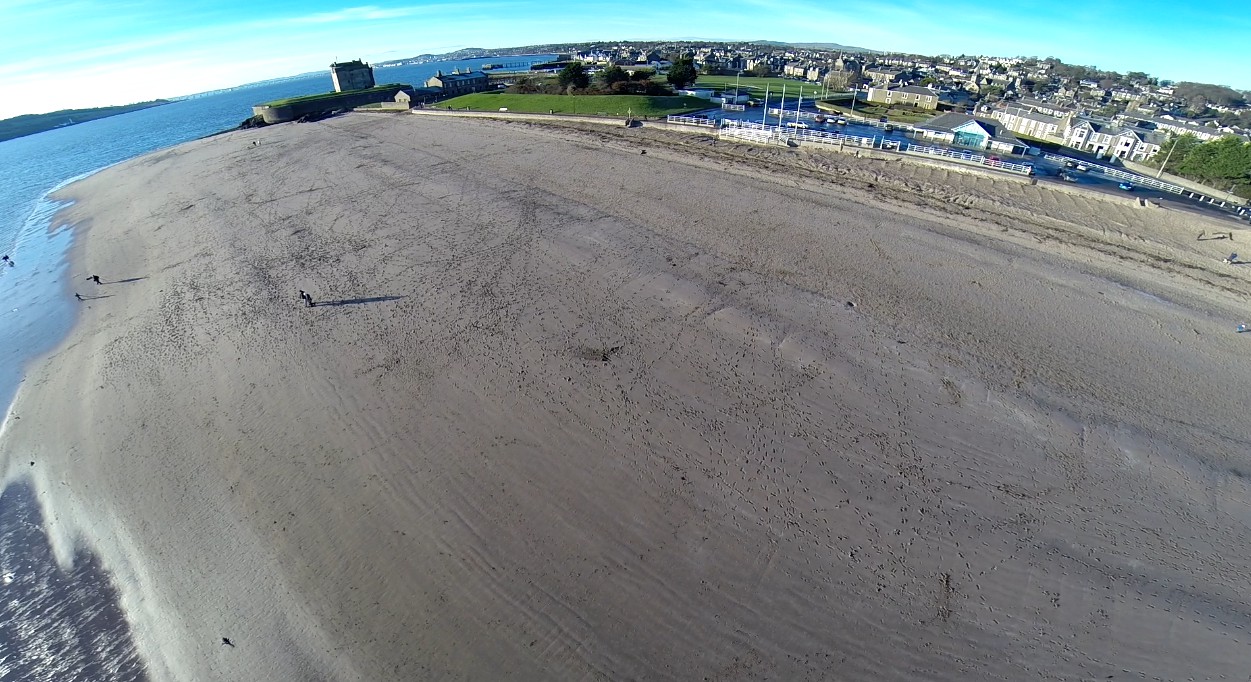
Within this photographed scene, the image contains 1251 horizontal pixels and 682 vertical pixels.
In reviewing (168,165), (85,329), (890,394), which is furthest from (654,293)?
(168,165)

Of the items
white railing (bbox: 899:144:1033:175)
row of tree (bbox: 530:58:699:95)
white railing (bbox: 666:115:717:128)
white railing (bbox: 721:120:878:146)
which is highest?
row of tree (bbox: 530:58:699:95)

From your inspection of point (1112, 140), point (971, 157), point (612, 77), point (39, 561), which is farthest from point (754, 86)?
point (39, 561)

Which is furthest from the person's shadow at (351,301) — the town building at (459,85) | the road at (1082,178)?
the town building at (459,85)

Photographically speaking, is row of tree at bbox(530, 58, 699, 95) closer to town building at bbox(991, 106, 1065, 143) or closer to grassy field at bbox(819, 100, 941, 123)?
grassy field at bbox(819, 100, 941, 123)

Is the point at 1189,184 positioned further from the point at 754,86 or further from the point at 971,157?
the point at 754,86

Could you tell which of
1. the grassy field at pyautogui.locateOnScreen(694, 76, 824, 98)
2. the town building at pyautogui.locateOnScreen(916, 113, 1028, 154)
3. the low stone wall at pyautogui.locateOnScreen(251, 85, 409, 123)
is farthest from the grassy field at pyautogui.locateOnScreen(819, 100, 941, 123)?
the low stone wall at pyautogui.locateOnScreen(251, 85, 409, 123)
